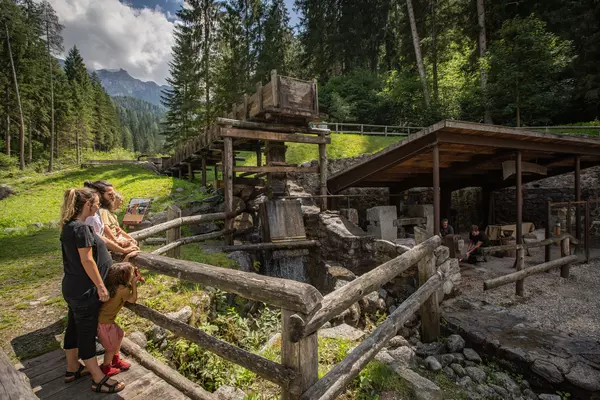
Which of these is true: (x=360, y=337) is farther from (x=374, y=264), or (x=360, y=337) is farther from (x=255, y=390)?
Answer: (x=374, y=264)

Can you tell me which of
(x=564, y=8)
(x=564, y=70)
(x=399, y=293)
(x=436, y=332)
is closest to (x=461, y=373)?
(x=436, y=332)

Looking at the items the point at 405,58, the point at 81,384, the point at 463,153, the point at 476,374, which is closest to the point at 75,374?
the point at 81,384

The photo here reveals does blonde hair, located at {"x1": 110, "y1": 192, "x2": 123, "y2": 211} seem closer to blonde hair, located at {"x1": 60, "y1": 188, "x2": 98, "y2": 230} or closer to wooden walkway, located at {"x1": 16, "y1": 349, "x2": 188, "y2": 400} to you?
blonde hair, located at {"x1": 60, "y1": 188, "x2": 98, "y2": 230}

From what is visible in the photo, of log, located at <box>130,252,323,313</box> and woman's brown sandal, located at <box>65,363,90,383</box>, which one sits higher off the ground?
log, located at <box>130,252,323,313</box>

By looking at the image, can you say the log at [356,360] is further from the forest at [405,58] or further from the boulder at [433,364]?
the forest at [405,58]

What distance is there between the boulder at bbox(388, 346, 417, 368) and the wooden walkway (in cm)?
281

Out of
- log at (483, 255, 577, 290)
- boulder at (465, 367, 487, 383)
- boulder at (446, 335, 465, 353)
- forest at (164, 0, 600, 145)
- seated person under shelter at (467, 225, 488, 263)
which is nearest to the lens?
boulder at (465, 367, 487, 383)

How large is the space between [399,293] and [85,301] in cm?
604

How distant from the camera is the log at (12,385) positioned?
1.16m

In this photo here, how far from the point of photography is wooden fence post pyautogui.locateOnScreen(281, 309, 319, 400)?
199cm

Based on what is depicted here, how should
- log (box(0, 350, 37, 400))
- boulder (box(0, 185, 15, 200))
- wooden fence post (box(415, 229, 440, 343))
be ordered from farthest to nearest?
boulder (box(0, 185, 15, 200)) < wooden fence post (box(415, 229, 440, 343)) < log (box(0, 350, 37, 400))

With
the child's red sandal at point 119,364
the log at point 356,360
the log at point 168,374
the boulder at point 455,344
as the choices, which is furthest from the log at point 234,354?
the boulder at point 455,344

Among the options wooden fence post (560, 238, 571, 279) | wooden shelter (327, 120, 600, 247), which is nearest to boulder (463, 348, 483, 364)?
wooden shelter (327, 120, 600, 247)

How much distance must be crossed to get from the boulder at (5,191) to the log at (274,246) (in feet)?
49.4
